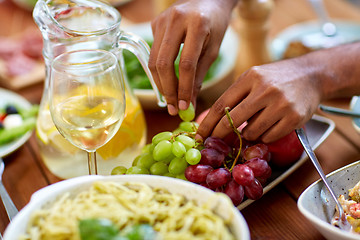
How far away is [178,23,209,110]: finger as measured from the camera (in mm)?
736

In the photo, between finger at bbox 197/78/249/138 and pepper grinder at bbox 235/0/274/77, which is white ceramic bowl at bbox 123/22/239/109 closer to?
pepper grinder at bbox 235/0/274/77

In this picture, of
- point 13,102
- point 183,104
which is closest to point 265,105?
point 183,104

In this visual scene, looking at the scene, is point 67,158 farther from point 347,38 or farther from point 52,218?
point 347,38

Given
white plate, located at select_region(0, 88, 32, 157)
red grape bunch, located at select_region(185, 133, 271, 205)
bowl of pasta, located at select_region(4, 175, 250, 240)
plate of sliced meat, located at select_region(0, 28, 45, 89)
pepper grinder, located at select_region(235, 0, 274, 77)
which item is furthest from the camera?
plate of sliced meat, located at select_region(0, 28, 45, 89)

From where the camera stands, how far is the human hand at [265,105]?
0.71m

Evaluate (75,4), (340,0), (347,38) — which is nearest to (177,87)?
(75,4)

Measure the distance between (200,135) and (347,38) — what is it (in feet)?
2.39

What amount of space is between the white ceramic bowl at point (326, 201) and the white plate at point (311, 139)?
88 millimetres

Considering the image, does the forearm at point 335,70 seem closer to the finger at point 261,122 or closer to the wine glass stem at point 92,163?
the finger at point 261,122

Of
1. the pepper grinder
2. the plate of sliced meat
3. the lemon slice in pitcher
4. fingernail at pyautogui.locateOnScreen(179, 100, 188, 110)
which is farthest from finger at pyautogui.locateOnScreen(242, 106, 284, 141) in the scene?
the plate of sliced meat

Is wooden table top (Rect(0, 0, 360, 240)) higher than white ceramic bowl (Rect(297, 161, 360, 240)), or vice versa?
white ceramic bowl (Rect(297, 161, 360, 240))

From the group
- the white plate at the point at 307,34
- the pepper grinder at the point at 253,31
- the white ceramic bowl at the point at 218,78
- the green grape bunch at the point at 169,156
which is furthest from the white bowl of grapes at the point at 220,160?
the white plate at the point at 307,34

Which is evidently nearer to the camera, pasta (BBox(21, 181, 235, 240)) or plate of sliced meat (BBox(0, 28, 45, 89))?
pasta (BBox(21, 181, 235, 240))

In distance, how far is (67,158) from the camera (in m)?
0.84
